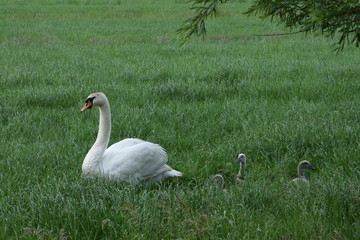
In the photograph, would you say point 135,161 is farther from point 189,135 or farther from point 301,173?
point 189,135

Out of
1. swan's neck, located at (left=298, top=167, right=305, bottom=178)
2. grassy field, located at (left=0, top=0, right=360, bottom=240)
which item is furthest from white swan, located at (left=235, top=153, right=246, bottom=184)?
swan's neck, located at (left=298, top=167, right=305, bottom=178)

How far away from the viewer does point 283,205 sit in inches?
173

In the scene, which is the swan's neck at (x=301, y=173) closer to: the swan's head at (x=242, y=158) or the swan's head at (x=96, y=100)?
the swan's head at (x=242, y=158)

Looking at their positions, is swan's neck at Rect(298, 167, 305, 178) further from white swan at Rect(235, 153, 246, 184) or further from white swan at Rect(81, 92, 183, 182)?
white swan at Rect(81, 92, 183, 182)

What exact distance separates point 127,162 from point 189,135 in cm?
180

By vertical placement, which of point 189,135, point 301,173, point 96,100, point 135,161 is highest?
point 96,100

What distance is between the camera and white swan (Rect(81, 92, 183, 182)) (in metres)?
5.32

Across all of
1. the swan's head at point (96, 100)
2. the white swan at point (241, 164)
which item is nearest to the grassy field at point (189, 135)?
the white swan at point (241, 164)

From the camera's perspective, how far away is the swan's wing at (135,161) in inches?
209

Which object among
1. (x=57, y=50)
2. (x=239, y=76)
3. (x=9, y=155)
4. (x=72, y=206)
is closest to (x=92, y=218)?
(x=72, y=206)

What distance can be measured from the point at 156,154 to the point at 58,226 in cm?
172

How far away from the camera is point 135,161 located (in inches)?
212

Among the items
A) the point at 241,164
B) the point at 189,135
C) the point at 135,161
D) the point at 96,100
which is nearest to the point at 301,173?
the point at 241,164

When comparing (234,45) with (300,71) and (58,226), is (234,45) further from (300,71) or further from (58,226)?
(58,226)
